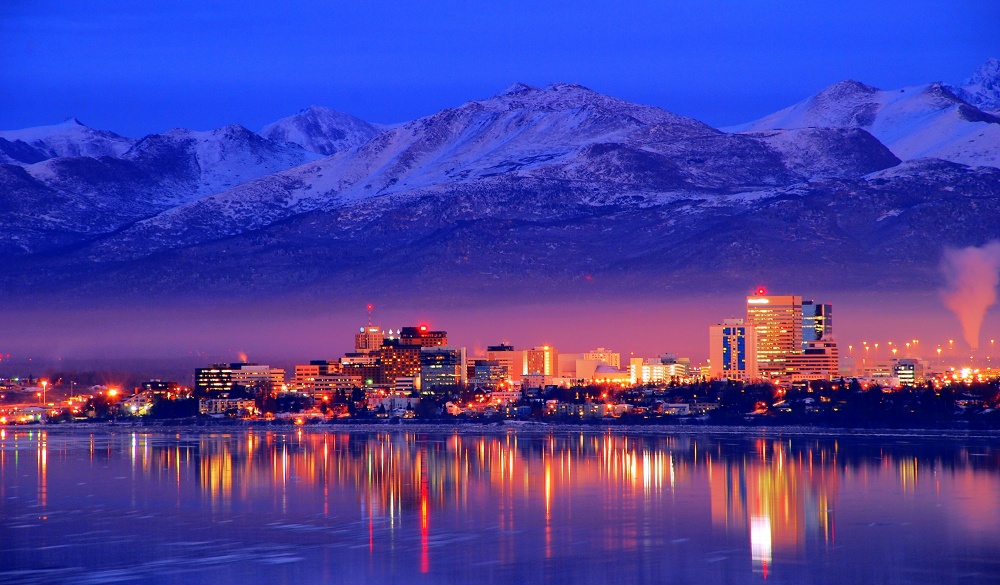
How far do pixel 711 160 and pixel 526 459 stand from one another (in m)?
129

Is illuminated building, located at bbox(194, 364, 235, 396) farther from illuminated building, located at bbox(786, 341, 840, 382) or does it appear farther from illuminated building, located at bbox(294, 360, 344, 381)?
illuminated building, located at bbox(786, 341, 840, 382)

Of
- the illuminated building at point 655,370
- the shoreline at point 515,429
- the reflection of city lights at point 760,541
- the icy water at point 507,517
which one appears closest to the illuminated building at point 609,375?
the illuminated building at point 655,370

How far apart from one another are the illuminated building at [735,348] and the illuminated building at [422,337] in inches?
1281

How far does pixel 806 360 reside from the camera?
127062mm

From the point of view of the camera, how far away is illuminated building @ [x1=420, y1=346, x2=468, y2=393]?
130375 millimetres

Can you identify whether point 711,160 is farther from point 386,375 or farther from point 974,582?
point 974,582

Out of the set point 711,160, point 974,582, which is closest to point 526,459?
point 974,582

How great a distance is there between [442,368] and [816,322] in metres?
34.4

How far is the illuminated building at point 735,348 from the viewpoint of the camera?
128 meters

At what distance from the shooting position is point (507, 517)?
3300 cm

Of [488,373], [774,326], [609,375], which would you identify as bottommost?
[609,375]

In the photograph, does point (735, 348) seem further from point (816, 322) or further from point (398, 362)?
point (398, 362)

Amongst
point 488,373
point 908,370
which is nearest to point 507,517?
point 908,370

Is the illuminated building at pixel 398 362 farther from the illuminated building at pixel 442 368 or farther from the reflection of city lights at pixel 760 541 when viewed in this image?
the reflection of city lights at pixel 760 541
